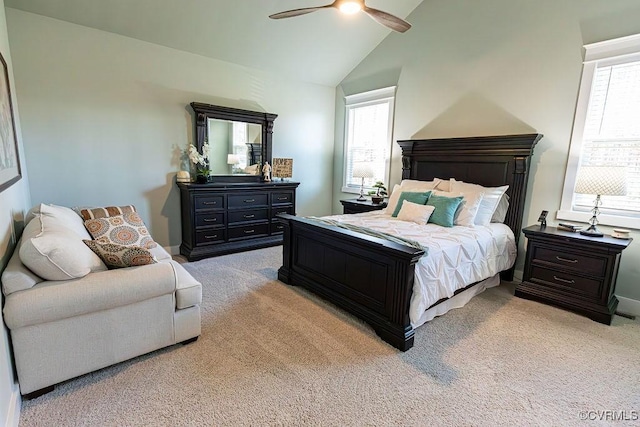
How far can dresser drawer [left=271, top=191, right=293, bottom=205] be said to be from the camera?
4910 millimetres

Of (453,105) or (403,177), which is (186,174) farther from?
(453,105)

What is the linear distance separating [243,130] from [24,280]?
11.4 ft

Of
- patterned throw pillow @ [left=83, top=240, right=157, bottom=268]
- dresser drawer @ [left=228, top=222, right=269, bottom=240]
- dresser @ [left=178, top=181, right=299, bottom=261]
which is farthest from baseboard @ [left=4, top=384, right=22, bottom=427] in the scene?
dresser drawer @ [left=228, top=222, right=269, bottom=240]

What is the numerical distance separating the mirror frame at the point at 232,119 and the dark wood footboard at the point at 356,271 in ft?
5.69

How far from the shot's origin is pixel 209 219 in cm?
430

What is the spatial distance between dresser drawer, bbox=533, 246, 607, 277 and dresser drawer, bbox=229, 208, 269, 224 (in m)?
3.49

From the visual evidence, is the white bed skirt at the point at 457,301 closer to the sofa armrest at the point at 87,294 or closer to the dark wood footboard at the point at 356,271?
the dark wood footboard at the point at 356,271

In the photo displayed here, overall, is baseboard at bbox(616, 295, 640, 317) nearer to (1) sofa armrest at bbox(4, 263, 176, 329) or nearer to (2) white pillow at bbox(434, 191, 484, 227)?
(2) white pillow at bbox(434, 191, 484, 227)

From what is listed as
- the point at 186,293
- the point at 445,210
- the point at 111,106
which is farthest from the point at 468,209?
the point at 111,106

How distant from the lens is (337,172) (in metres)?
5.95

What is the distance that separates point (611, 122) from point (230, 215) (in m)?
4.44

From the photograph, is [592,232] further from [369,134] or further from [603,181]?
[369,134]

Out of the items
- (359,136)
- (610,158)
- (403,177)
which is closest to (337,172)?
(359,136)

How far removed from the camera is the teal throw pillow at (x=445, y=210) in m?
3.33
